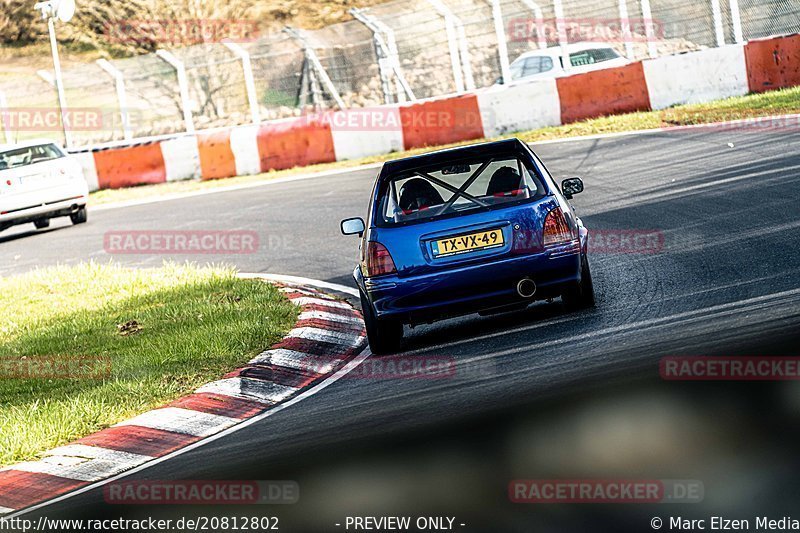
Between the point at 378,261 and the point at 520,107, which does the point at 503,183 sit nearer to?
the point at 378,261

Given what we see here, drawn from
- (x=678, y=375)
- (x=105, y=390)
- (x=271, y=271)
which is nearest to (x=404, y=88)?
(x=271, y=271)

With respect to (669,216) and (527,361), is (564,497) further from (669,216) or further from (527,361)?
(669,216)

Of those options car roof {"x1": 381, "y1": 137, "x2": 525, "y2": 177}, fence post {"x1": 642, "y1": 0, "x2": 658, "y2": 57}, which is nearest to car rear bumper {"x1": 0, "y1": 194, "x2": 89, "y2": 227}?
fence post {"x1": 642, "y1": 0, "x2": 658, "y2": 57}

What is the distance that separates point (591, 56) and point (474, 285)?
1896cm

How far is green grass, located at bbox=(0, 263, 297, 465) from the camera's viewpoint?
335 inches

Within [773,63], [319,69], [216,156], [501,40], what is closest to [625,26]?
[501,40]

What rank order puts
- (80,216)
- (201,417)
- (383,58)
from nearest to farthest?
(201,417), (80,216), (383,58)

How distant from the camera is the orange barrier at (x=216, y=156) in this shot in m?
26.2

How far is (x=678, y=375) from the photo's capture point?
6.73 meters

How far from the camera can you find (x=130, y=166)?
2708cm

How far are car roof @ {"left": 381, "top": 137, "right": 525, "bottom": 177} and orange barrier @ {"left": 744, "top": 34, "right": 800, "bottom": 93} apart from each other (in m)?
14.1

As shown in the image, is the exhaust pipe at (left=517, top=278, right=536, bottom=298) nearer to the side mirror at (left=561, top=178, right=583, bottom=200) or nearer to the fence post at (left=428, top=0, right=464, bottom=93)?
the side mirror at (left=561, top=178, right=583, bottom=200)

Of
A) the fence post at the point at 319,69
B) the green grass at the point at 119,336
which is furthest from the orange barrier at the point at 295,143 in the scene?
the green grass at the point at 119,336

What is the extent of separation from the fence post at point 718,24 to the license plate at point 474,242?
17556 mm
